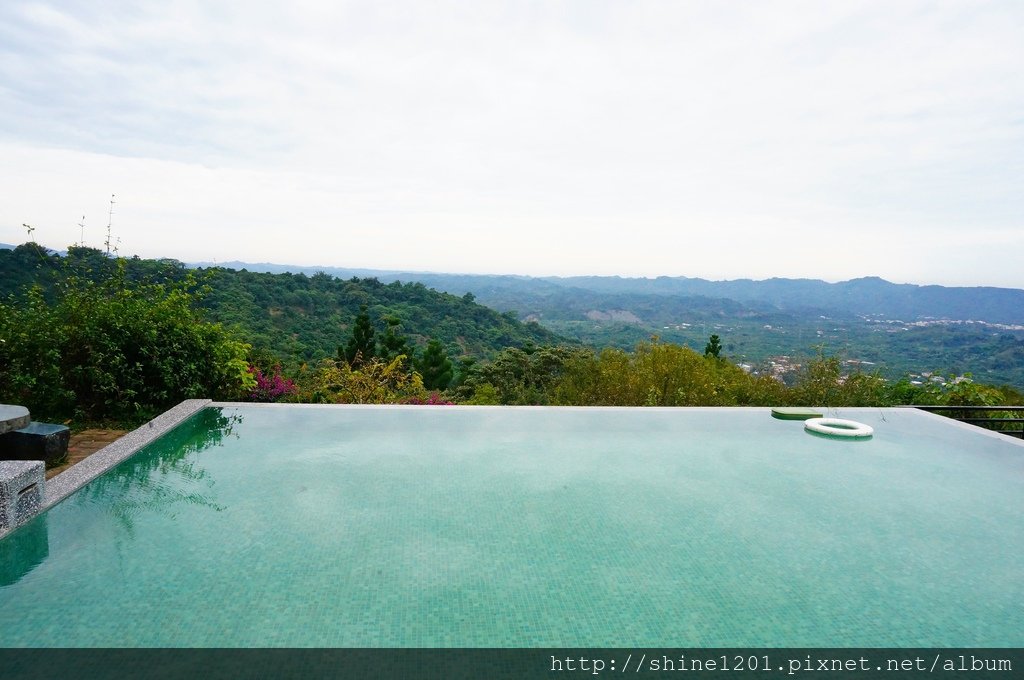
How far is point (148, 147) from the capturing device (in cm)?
973

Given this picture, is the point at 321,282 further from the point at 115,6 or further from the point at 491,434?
the point at 491,434

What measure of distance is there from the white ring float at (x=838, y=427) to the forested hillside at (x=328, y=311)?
47.4ft

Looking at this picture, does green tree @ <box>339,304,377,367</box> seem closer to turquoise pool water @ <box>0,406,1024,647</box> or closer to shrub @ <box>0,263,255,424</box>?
shrub @ <box>0,263,255,424</box>

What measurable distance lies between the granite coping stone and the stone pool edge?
35 centimetres

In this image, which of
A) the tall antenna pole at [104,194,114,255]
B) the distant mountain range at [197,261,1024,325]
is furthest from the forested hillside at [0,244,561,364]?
the distant mountain range at [197,261,1024,325]

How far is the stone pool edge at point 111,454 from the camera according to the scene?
3164 mm

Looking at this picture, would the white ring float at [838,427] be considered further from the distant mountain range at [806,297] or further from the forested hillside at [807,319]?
the distant mountain range at [806,297]

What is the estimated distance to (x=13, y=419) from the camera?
321 centimetres

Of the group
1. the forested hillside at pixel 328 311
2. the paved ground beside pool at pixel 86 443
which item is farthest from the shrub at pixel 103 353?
the forested hillside at pixel 328 311

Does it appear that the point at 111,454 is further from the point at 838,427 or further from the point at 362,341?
the point at 362,341

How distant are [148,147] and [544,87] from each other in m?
6.63

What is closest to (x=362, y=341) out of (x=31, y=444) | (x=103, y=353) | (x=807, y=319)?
(x=103, y=353)

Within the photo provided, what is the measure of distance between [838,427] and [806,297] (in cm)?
9838

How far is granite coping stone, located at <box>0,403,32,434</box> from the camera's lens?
3.16 m
